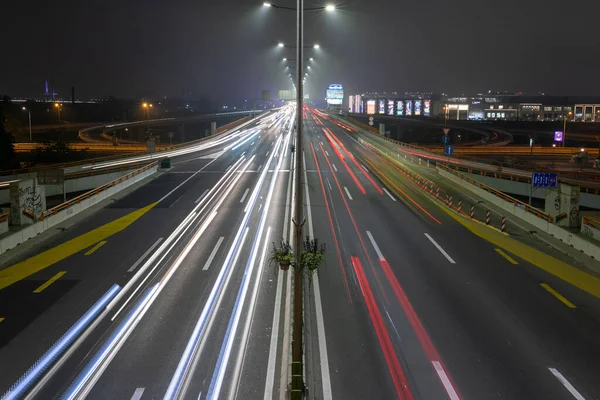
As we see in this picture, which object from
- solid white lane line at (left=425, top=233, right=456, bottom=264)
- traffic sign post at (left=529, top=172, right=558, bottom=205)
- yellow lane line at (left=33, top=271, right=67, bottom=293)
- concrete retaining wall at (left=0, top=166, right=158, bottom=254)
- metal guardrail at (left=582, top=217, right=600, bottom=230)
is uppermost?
traffic sign post at (left=529, top=172, right=558, bottom=205)

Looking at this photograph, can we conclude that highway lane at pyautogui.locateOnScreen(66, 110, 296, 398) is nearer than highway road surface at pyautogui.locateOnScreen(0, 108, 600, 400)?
Yes

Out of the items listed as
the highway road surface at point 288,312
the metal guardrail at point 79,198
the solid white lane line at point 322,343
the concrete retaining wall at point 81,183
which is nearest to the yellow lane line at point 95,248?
the highway road surface at point 288,312

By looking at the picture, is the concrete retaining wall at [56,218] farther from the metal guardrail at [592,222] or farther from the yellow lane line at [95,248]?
the metal guardrail at [592,222]

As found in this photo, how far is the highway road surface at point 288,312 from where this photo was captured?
1052 centimetres

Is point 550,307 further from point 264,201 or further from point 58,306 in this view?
point 264,201

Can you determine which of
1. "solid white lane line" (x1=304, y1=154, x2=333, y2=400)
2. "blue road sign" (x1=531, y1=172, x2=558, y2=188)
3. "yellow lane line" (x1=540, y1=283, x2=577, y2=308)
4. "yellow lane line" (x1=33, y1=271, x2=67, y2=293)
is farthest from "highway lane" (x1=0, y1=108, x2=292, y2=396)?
"blue road sign" (x1=531, y1=172, x2=558, y2=188)

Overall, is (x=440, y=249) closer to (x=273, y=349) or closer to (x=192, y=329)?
(x=273, y=349)

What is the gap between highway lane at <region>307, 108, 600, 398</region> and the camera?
417 inches

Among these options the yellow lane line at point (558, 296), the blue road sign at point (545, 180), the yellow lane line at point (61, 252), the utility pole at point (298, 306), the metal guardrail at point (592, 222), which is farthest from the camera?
the blue road sign at point (545, 180)

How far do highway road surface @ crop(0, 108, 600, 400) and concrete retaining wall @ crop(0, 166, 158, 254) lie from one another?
3.61 ft

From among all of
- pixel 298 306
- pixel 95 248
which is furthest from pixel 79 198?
pixel 298 306

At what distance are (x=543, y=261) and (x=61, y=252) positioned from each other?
62.6 ft

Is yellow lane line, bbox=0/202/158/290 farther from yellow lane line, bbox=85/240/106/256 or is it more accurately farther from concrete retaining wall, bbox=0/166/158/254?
concrete retaining wall, bbox=0/166/158/254

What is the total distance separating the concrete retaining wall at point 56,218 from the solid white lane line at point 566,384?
19.5 m
